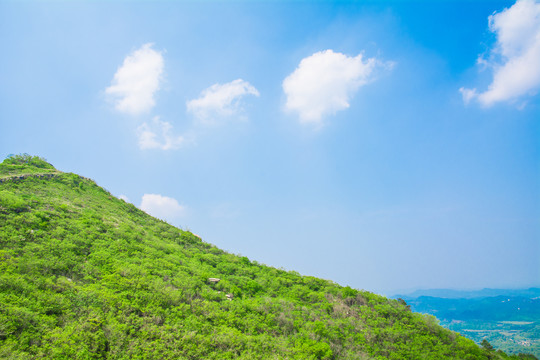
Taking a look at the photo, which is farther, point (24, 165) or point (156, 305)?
point (24, 165)

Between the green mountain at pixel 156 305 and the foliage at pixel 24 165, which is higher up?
the foliage at pixel 24 165

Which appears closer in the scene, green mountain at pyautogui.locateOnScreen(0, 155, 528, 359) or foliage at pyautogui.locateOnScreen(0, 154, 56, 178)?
green mountain at pyautogui.locateOnScreen(0, 155, 528, 359)

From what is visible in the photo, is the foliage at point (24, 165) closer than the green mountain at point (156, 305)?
No

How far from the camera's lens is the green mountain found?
17094 mm

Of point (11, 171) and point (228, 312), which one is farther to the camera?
point (11, 171)

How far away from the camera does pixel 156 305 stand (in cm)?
2250

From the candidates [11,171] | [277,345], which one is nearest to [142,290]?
[277,345]

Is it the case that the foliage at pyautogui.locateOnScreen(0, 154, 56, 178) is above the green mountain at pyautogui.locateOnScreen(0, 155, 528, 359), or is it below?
above

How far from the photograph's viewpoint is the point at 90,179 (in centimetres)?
5725

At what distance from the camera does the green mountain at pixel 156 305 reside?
17.1m

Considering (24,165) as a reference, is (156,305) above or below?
below

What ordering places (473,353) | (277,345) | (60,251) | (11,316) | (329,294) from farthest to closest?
(329,294) < (473,353) < (60,251) < (277,345) < (11,316)

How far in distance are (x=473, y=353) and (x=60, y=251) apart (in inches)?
1722

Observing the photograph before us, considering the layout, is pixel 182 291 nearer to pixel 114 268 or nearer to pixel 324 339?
pixel 114 268
